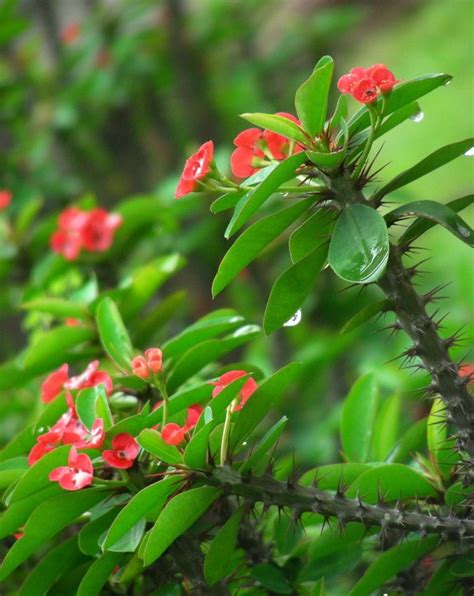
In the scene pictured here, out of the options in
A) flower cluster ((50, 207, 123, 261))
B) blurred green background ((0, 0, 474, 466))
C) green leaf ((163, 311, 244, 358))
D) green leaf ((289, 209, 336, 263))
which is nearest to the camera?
green leaf ((289, 209, 336, 263))

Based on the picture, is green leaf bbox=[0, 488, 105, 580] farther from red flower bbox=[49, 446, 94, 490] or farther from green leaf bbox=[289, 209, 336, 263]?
green leaf bbox=[289, 209, 336, 263]

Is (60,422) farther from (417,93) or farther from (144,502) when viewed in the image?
(417,93)

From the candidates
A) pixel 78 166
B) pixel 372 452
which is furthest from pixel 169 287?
pixel 372 452

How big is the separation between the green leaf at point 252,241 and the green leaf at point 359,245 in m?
0.05

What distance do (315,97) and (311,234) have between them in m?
0.15

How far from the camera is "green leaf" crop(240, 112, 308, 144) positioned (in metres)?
0.94

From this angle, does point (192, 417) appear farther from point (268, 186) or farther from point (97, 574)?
point (268, 186)

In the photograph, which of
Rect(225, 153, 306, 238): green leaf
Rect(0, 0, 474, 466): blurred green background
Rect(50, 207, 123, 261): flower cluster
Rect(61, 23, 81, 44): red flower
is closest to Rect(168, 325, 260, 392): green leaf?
Rect(225, 153, 306, 238): green leaf

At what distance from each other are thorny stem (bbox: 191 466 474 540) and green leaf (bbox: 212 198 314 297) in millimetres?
189

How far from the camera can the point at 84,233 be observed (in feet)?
6.53

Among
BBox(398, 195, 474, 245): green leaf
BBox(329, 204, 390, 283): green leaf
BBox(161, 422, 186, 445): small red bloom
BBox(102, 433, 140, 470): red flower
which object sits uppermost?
BBox(329, 204, 390, 283): green leaf

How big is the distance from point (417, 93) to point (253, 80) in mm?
2960

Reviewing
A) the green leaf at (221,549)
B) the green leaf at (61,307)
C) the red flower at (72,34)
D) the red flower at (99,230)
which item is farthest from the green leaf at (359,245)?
the red flower at (72,34)

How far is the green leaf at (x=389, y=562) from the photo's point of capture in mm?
1015
